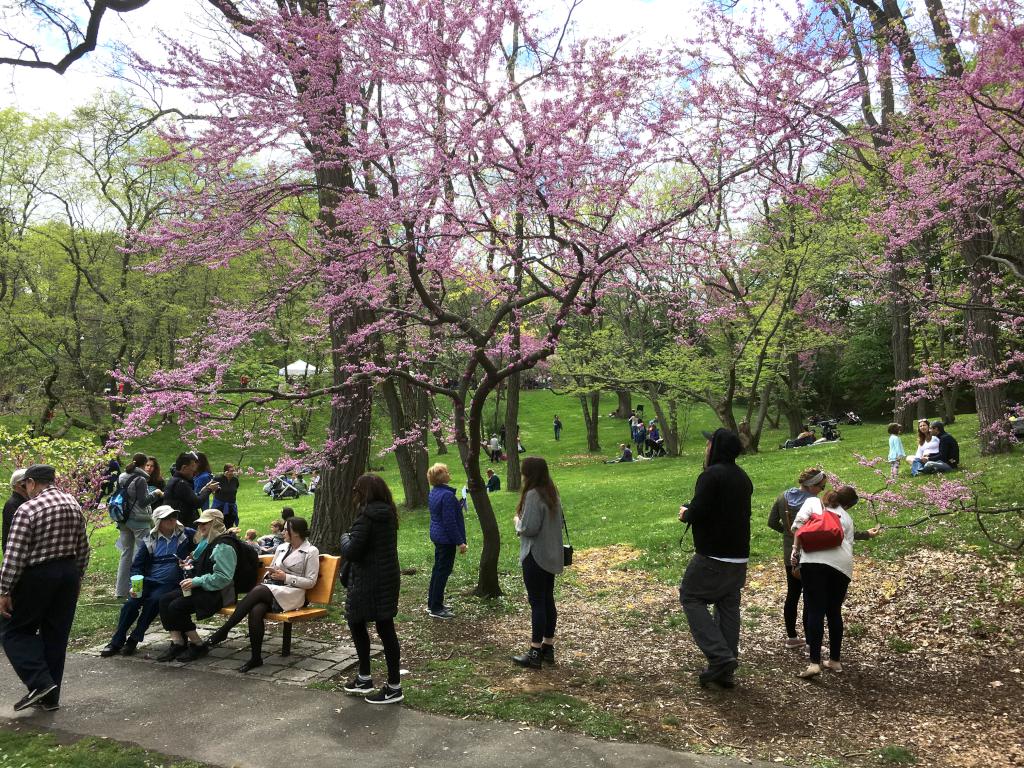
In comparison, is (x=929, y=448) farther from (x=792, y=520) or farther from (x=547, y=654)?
(x=547, y=654)

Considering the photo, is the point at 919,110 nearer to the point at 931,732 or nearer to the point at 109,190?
the point at 931,732

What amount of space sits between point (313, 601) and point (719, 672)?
→ 3535mm

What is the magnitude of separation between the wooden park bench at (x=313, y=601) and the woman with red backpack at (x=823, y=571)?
3.98 m

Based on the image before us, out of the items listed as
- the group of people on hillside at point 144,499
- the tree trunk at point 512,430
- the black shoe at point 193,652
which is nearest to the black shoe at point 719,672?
the black shoe at point 193,652

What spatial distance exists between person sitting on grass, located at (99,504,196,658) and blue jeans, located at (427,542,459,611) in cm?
243

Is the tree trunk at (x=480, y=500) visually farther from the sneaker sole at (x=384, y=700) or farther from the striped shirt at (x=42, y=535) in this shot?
the striped shirt at (x=42, y=535)

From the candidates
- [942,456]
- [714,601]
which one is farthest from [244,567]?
[942,456]

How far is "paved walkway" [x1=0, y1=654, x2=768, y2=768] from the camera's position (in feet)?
13.9

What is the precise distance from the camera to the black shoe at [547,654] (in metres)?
6.04

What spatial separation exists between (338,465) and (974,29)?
8.11 meters

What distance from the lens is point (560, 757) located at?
423cm

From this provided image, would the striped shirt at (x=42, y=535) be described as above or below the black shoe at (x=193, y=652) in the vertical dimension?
above

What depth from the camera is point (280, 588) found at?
20.5 ft

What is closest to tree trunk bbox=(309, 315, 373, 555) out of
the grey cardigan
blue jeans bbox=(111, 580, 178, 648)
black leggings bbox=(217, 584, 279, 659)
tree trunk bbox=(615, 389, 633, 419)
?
blue jeans bbox=(111, 580, 178, 648)
